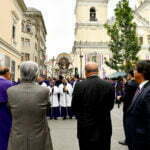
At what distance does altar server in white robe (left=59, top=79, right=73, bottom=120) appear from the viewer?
16.8 m

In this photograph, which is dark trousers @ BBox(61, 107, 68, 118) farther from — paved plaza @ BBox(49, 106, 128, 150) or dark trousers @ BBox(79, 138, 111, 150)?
dark trousers @ BBox(79, 138, 111, 150)

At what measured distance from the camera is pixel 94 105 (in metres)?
6.02

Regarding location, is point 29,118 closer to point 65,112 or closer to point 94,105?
point 94,105

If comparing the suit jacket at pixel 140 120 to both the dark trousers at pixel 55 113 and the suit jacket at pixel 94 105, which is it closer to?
the suit jacket at pixel 94 105

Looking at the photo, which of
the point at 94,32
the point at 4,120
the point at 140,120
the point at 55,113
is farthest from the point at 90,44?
the point at 140,120

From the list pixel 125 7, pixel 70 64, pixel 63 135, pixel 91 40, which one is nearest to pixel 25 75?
pixel 63 135

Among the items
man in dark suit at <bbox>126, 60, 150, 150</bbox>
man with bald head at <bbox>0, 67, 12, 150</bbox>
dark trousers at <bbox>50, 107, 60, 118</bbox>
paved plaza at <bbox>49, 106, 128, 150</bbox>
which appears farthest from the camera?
dark trousers at <bbox>50, 107, 60, 118</bbox>

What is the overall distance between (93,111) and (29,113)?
145 centimetres

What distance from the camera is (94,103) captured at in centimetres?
602

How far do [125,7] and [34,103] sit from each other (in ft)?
104

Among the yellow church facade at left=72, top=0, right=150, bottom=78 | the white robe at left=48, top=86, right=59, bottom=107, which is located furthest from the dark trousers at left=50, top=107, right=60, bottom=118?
the yellow church facade at left=72, top=0, right=150, bottom=78

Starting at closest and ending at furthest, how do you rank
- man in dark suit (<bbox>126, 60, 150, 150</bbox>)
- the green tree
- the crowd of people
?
man in dark suit (<bbox>126, 60, 150, 150</bbox>) < the crowd of people < the green tree

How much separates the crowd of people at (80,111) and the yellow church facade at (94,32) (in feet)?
199

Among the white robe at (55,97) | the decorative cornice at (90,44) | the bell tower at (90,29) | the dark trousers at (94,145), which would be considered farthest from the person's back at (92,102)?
the decorative cornice at (90,44)
